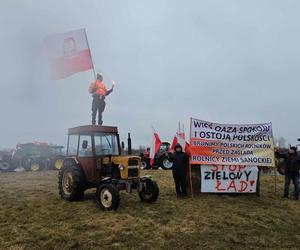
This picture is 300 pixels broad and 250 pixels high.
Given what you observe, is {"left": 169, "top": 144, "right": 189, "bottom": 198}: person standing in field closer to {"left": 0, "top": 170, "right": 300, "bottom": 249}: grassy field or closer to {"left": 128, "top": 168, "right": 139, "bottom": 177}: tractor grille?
{"left": 0, "top": 170, "right": 300, "bottom": 249}: grassy field

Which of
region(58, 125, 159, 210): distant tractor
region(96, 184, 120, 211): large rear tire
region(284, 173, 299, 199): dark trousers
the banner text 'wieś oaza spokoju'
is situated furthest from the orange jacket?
region(284, 173, 299, 199): dark trousers

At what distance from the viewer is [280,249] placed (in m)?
6.09

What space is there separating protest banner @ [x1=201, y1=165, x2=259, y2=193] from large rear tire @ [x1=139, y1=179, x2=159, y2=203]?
6.81ft

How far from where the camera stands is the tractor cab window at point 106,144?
985cm

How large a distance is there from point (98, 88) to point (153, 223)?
598 centimetres

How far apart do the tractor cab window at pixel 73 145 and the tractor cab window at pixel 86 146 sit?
1.01 feet

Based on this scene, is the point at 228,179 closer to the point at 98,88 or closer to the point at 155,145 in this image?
the point at 98,88

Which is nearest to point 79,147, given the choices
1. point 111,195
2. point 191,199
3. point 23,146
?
point 111,195

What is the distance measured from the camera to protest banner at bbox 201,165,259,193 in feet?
36.3

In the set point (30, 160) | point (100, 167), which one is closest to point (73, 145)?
point (100, 167)

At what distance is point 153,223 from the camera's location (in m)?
7.59

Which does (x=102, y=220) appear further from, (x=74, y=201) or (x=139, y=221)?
(x=74, y=201)

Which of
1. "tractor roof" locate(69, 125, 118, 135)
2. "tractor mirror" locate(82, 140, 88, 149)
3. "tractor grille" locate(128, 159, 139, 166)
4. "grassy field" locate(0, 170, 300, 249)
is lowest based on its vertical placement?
"grassy field" locate(0, 170, 300, 249)

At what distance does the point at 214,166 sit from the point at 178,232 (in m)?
4.44
